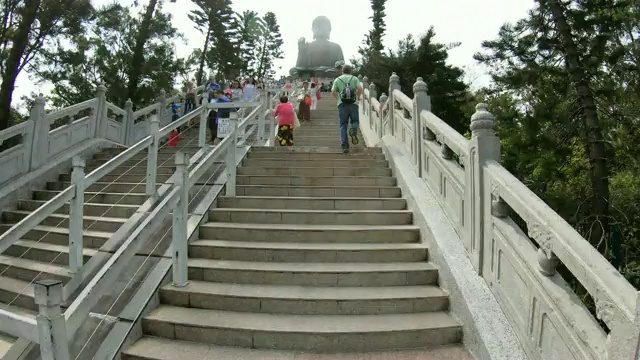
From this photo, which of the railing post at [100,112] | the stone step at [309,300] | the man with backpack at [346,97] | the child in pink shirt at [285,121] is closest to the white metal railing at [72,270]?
the stone step at [309,300]

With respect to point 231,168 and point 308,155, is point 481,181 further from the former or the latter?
point 308,155

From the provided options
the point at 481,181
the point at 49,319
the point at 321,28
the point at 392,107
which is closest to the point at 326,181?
the point at 392,107

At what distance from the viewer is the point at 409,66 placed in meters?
17.7

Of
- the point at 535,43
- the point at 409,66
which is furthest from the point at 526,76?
the point at 409,66

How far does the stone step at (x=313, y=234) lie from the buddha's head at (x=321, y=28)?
115ft

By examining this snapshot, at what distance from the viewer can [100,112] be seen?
388 inches

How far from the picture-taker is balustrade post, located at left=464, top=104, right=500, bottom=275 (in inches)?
153

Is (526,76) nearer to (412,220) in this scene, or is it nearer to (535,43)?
(535,43)

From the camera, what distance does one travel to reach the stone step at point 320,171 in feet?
23.0

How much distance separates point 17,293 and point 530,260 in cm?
501

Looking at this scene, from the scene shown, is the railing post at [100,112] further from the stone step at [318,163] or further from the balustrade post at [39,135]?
the stone step at [318,163]

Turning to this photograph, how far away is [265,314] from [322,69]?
32.6m

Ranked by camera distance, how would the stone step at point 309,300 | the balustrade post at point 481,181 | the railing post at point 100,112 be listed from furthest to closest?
the railing post at point 100,112 < the stone step at point 309,300 < the balustrade post at point 481,181

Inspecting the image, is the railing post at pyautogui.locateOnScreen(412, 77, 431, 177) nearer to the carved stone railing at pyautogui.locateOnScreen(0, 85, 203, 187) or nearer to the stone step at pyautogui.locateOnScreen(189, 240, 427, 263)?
the stone step at pyautogui.locateOnScreen(189, 240, 427, 263)
